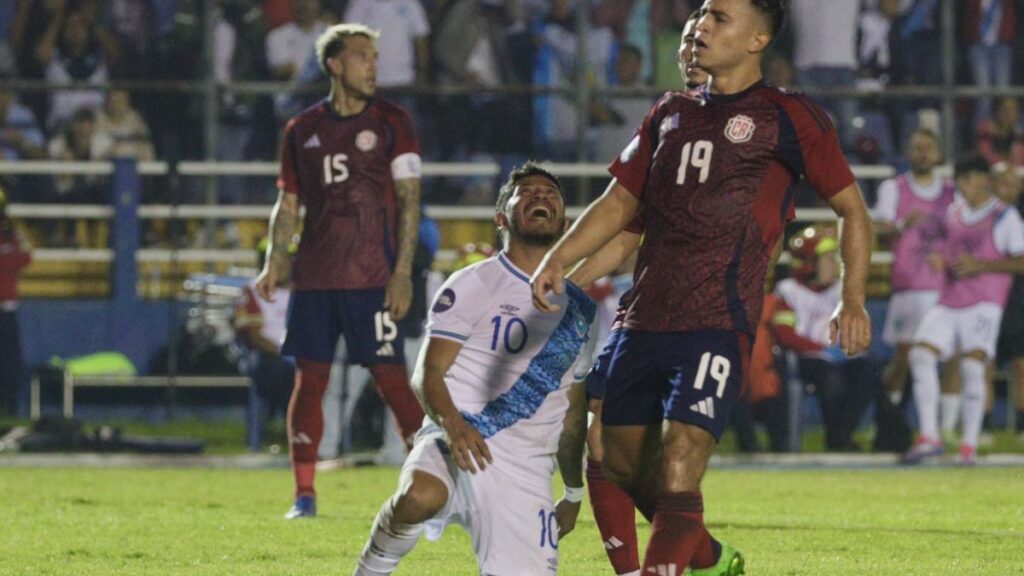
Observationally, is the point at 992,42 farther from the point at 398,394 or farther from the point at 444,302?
the point at 444,302

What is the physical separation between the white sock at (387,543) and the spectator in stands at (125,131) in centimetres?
1279

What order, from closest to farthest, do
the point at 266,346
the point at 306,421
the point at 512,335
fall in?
1. the point at 512,335
2. the point at 306,421
3. the point at 266,346

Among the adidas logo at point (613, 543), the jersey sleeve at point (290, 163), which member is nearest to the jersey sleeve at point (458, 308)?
the adidas logo at point (613, 543)

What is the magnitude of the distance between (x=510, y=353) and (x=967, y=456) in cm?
911

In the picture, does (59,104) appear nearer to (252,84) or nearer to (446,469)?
(252,84)

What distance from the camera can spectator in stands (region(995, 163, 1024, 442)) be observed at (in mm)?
16984

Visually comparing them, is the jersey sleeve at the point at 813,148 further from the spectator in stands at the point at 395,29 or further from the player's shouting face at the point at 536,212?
the spectator in stands at the point at 395,29

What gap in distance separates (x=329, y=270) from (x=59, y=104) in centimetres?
887

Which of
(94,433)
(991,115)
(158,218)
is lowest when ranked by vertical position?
(94,433)

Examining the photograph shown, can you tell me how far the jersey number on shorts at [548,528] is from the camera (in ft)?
21.2

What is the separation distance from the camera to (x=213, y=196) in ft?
61.1

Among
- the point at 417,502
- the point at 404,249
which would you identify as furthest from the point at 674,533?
the point at 404,249

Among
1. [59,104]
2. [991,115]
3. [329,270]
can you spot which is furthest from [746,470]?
[59,104]

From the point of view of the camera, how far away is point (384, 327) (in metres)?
10.9
